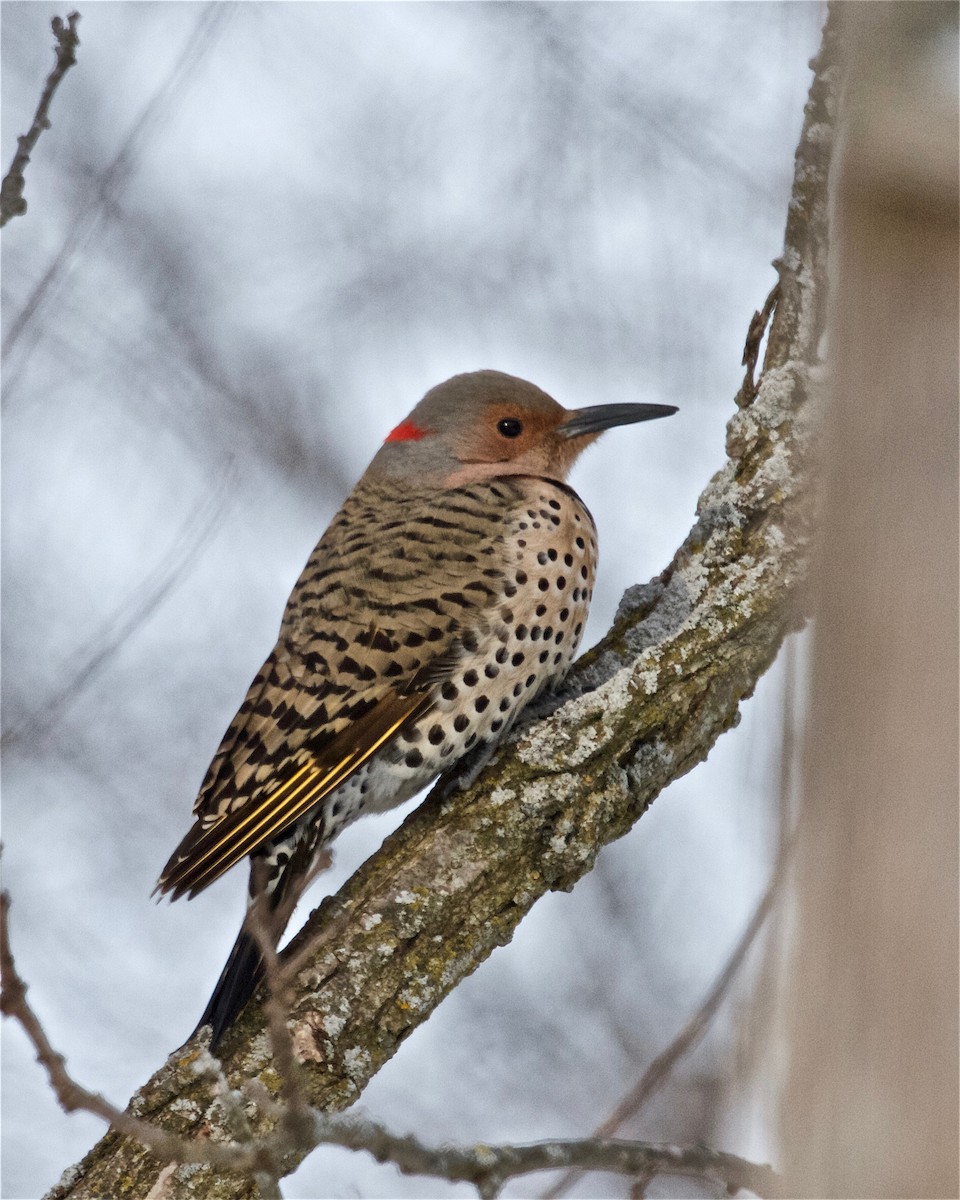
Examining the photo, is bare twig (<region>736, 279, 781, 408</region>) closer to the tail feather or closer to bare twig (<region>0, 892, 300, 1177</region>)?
the tail feather

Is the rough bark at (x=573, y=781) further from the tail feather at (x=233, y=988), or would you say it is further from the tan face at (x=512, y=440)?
the tan face at (x=512, y=440)

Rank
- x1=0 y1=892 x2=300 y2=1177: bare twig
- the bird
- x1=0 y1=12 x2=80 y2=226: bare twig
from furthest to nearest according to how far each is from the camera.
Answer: the bird
x1=0 y1=12 x2=80 y2=226: bare twig
x1=0 y1=892 x2=300 y2=1177: bare twig

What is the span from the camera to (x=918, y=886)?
140cm

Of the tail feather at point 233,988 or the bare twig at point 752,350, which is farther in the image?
the bare twig at point 752,350

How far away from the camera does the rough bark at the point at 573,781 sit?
307 centimetres

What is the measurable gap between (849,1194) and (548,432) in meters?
3.81

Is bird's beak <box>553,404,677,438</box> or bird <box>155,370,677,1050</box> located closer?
bird <box>155,370,677,1050</box>

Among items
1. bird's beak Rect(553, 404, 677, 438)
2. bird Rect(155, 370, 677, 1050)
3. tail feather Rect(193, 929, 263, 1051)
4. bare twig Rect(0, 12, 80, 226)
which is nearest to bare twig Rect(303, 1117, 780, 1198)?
tail feather Rect(193, 929, 263, 1051)

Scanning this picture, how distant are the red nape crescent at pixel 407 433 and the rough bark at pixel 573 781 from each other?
1.32 metres

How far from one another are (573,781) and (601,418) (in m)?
1.87

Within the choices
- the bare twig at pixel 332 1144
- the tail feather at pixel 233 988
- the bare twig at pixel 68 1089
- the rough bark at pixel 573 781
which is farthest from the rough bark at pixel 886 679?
the tail feather at pixel 233 988

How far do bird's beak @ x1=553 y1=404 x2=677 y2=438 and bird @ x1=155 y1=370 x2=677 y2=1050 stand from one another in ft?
1.26

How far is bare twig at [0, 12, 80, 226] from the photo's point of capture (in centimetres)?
266

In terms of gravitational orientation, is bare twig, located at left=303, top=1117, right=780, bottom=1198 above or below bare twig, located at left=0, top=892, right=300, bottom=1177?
above
